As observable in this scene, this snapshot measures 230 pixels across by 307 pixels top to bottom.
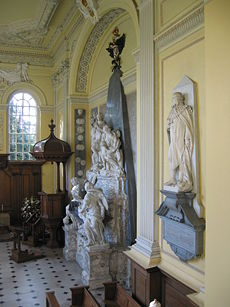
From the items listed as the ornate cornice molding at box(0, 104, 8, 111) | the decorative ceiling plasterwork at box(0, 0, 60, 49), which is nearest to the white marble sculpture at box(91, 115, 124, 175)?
the decorative ceiling plasterwork at box(0, 0, 60, 49)

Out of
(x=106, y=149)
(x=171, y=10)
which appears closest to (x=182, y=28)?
(x=171, y=10)

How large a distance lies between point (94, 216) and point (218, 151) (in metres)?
4.92

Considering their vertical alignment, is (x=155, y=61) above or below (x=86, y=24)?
below

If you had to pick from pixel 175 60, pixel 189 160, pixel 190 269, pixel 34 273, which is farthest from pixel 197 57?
pixel 34 273

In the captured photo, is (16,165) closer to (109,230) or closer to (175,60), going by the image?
(109,230)

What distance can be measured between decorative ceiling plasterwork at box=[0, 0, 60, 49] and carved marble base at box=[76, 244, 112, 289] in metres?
6.16

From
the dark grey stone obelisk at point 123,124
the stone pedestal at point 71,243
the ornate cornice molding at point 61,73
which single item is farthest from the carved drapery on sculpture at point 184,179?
the ornate cornice molding at point 61,73

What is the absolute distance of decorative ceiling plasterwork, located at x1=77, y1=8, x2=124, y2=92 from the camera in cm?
773

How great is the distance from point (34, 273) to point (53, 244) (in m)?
2.00

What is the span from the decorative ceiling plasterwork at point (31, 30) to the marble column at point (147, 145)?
4.51 metres

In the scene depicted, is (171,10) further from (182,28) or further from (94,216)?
(94,216)

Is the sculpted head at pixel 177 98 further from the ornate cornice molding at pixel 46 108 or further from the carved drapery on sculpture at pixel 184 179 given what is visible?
the ornate cornice molding at pixel 46 108

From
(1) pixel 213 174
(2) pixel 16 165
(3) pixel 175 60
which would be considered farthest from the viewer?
(2) pixel 16 165

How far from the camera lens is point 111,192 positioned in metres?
7.37
